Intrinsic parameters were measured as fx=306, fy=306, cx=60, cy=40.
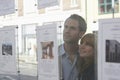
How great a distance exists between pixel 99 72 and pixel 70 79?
0.97 ft

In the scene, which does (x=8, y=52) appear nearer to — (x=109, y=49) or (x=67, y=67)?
(x=67, y=67)

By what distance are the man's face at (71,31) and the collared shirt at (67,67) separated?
0.11 meters

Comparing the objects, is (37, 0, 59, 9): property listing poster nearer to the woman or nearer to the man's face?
the man's face

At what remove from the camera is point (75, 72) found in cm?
182

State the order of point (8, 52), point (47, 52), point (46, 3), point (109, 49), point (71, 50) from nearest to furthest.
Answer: point (109, 49), point (71, 50), point (47, 52), point (46, 3), point (8, 52)

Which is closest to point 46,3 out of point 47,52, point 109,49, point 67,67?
point 47,52

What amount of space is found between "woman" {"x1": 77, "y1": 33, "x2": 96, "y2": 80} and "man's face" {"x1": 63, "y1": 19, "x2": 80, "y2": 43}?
2.3 inches

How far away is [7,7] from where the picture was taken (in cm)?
254

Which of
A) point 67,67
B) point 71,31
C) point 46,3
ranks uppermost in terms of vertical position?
point 46,3

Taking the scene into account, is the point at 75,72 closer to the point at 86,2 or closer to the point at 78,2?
the point at 86,2

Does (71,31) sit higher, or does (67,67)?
(71,31)

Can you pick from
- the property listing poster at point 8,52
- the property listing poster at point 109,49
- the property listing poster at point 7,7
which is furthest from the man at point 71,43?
the property listing poster at point 7,7

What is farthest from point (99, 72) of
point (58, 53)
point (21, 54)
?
point (21, 54)

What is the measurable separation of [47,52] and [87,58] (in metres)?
0.35
